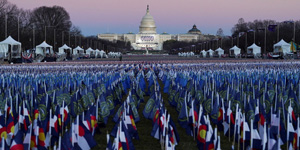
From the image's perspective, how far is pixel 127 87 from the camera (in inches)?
893

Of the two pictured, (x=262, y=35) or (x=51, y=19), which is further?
(x=51, y=19)

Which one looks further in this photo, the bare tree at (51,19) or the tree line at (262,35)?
the bare tree at (51,19)

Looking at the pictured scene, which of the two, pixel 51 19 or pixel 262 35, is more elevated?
→ pixel 51 19

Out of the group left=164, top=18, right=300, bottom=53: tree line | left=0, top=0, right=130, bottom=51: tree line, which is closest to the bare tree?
left=0, top=0, right=130, bottom=51: tree line

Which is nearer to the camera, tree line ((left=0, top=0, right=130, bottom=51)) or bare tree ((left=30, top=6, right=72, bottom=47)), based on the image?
tree line ((left=0, top=0, right=130, bottom=51))

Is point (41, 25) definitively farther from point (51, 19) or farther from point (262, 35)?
point (262, 35)

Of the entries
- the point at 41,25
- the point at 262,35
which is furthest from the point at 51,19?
the point at 262,35

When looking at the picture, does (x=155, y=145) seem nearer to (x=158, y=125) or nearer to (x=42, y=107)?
(x=158, y=125)

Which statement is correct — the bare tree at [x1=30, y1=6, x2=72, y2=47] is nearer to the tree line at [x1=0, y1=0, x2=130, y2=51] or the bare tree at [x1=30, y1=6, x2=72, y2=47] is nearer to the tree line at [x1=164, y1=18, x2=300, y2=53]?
the tree line at [x1=0, y1=0, x2=130, y2=51]

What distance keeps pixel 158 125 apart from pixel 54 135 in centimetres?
199

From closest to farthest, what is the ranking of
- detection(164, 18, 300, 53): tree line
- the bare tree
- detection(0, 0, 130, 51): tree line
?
detection(0, 0, 130, 51): tree line, detection(164, 18, 300, 53): tree line, the bare tree

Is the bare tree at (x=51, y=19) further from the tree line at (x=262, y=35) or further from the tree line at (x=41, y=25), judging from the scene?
the tree line at (x=262, y=35)

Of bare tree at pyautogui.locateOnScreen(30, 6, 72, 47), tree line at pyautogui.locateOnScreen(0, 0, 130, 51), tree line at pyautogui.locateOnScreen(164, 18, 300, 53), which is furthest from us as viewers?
bare tree at pyautogui.locateOnScreen(30, 6, 72, 47)

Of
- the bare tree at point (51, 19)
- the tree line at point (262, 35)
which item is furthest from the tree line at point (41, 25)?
the tree line at point (262, 35)
